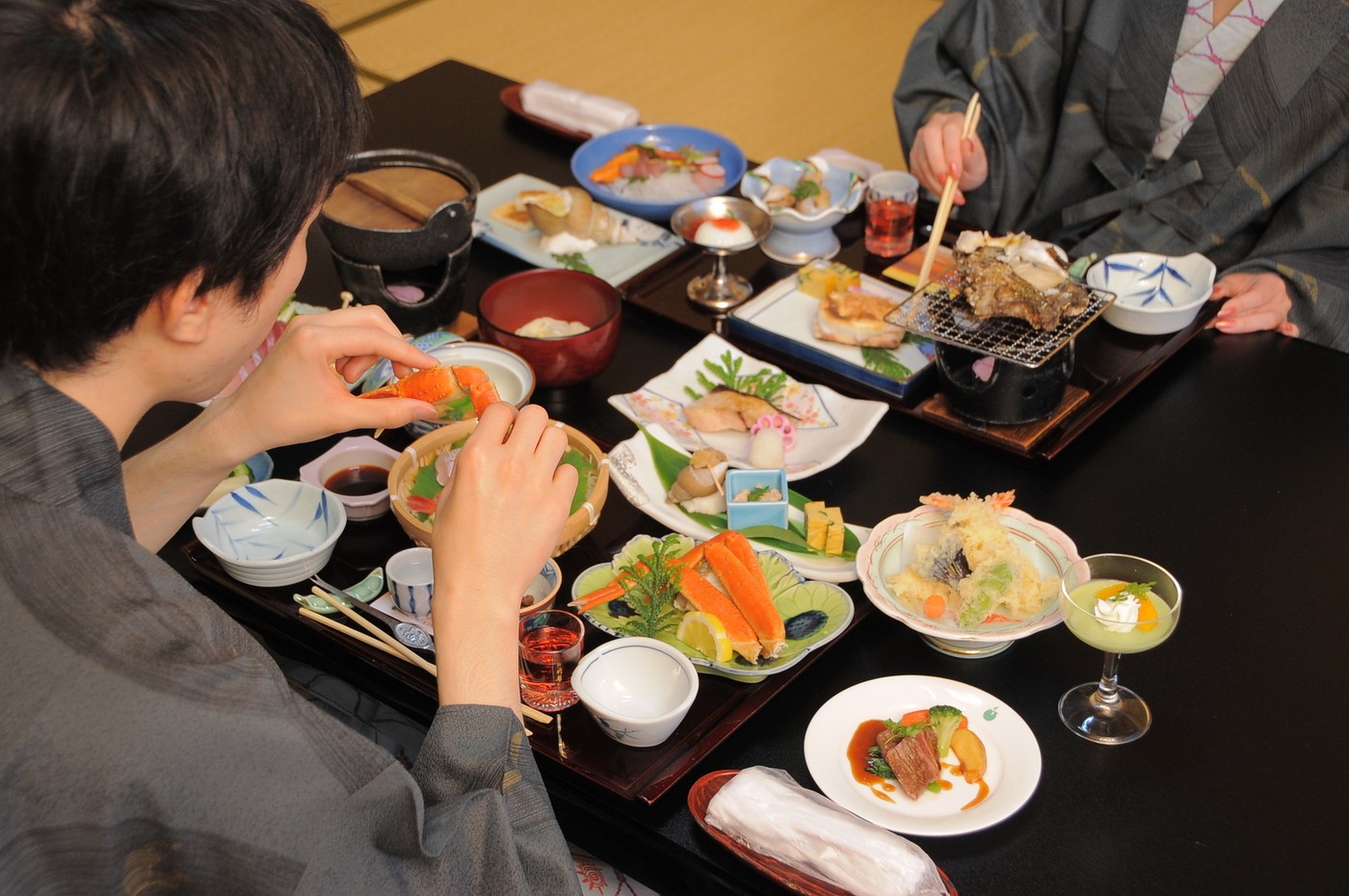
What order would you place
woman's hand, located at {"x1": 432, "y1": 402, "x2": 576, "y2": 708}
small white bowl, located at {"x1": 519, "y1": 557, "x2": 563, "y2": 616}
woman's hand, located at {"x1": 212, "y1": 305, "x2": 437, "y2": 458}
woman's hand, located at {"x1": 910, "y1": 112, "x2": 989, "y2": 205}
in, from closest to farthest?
woman's hand, located at {"x1": 432, "y1": 402, "x2": 576, "y2": 708} → woman's hand, located at {"x1": 212, "y1": 305, "x2": 437, "y2": 458} → small white bowl, located at {"x1": 519, "y1": 557, "x2": 563, "y2": 616} → woman's hand, located at {"x1": 910, "y1": 112, "x2": 989, "y2": 205}

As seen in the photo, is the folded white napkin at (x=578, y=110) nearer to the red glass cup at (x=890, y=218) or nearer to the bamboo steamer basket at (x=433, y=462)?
the red glass cup at (x=890, y=218)

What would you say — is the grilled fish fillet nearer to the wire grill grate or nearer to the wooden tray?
the wire grill grate

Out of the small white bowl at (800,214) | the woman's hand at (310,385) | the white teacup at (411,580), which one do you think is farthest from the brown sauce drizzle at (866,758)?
the small white bowl at (800,214)

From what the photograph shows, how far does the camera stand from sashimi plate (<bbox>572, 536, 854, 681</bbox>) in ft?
5.66

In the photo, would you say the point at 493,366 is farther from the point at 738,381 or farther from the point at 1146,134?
the point at 1146,134

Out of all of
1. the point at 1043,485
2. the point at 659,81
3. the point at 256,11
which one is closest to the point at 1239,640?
the point at 1043,485

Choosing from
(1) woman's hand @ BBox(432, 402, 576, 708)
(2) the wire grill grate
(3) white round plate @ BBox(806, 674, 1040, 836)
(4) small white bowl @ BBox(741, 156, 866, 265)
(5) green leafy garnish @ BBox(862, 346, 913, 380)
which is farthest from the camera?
(4) small white bowl @ BBox(741, 156, 866, 265)

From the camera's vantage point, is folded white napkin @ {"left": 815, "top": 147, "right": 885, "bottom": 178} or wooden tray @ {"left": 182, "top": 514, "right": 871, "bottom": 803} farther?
folded white napkin @ {"left": 815, "top": 147, "right": 885, "bottom": 178}

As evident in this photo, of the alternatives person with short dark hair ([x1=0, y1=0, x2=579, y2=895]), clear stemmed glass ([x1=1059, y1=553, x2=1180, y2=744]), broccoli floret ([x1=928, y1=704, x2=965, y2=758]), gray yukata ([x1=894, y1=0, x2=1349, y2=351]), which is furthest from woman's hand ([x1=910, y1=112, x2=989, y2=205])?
person with short dark hair ([x1=0, y1=0, x2=579, y2=895])

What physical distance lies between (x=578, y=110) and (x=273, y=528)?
1946mm

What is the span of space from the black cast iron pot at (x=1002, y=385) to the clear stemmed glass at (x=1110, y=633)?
0.57 meters

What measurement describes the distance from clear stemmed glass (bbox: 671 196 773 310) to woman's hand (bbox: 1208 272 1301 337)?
1.09 m

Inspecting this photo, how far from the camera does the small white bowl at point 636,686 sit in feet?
5.24

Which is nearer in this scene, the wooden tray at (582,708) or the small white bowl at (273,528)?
the wooden tray at (582,708)
